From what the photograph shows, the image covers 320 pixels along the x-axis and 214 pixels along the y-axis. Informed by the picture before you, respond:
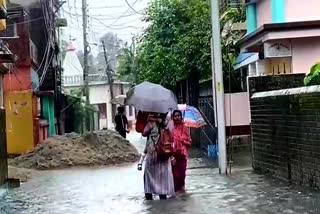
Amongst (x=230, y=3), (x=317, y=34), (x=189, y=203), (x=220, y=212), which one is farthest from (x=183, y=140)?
(x=230, y=3)

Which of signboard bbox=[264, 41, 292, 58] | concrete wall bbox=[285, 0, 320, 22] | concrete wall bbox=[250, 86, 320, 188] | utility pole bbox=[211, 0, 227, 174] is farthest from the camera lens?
concrete wall bbox=[285, 0, 320, 22]

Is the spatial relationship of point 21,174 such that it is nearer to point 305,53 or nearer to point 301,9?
point 305,53

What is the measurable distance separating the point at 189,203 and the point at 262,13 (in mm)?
12136

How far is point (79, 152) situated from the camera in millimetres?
24000

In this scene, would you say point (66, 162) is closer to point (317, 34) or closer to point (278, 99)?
point (317, 34)

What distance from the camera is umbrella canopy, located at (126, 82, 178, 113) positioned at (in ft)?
39.8

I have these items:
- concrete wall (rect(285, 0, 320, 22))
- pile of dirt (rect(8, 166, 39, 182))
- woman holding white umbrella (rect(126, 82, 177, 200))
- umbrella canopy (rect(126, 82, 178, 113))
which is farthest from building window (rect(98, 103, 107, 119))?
woman holding white umbrella (rect(126, 82, 177, 200))

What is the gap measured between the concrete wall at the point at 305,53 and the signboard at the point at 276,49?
0.68 feet

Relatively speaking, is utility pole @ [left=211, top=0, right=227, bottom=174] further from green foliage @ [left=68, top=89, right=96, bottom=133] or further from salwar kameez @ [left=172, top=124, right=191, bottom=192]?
green foliage @ [left=68, top=89, right=96, bottom=133]

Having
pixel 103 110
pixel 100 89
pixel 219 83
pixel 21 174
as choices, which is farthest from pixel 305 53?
pixel 103 110

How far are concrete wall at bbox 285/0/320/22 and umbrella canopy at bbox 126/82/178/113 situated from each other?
8664mm

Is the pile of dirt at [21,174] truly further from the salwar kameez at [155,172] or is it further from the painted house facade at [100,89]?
the painted house facade at [100,89]

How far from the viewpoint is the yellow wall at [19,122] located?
90.7 feet

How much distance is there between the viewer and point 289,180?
510 inches
